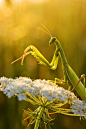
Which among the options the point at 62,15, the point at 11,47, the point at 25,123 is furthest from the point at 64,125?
the point at 62,15

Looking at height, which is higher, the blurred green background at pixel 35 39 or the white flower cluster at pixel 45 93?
the blurred green background at pixel 35 39

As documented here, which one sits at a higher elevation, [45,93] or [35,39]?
[35,39]

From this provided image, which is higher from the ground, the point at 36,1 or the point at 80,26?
the point at 36,1

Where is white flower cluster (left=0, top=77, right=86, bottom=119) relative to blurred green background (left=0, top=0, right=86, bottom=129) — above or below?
below

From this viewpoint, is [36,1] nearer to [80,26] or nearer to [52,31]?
[52,31]

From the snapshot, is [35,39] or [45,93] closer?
[45,93]

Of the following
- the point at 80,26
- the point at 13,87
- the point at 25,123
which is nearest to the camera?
the point at 13,87

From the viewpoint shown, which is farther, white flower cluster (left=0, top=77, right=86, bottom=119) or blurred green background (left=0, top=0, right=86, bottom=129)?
blurred green background (left=0, top=0, right=86, bottom=129)

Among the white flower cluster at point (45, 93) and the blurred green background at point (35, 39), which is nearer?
the white flower cluster at point (45, 93)
